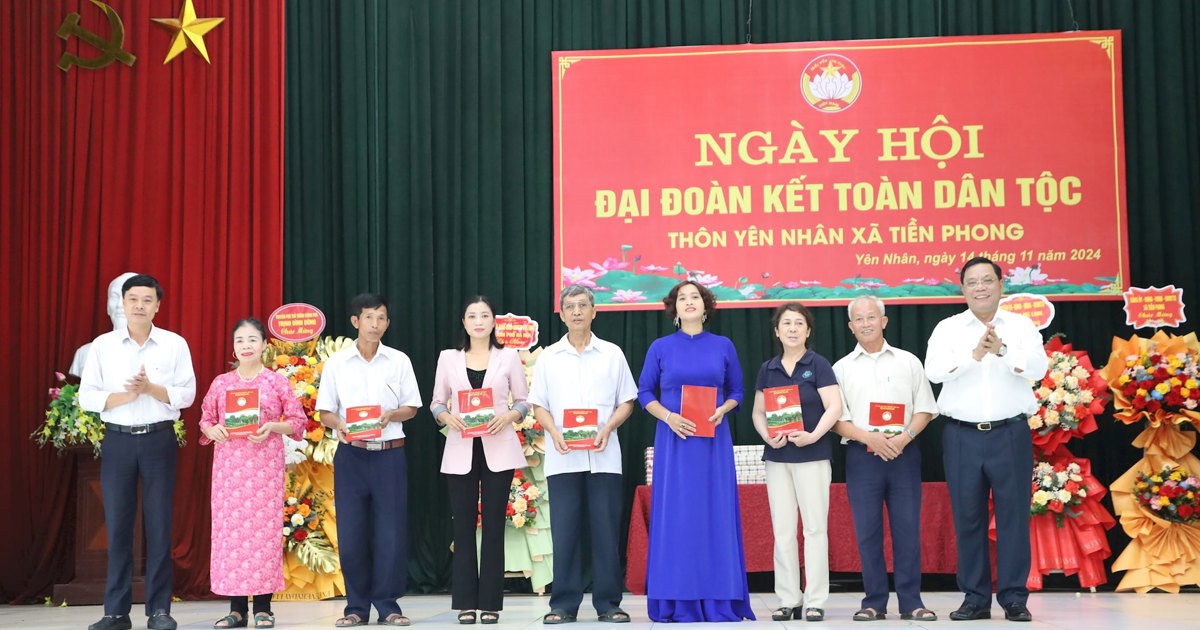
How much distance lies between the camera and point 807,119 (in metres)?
6.75

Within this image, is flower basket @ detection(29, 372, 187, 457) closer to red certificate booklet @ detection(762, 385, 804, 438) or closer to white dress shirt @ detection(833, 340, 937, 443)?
red certificate booklet @ detection(762, 385, 804, 438)

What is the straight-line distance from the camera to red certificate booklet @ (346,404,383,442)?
4656 mm

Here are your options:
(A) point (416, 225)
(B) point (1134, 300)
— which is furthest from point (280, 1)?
(B) point (1134, 300)

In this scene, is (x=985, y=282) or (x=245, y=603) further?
(x=245, y=603)

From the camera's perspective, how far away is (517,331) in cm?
657

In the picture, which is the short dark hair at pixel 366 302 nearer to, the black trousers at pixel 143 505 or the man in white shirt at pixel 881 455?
the black trousers at pixel 143 505

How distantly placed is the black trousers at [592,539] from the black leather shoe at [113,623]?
1789mm

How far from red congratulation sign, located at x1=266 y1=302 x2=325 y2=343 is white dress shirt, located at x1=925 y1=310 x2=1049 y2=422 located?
3.39 meters

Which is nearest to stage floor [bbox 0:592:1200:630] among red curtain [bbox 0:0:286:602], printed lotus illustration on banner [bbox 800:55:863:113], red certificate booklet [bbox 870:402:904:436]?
red certificate booklet [bbox 870:402:904:436]

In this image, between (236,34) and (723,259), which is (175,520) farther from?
(723,259)

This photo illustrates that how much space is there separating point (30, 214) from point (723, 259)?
14.0 feet

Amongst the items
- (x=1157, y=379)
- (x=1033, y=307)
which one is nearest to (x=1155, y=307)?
(x=1157, y=379)

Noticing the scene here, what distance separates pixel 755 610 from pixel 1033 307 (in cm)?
233

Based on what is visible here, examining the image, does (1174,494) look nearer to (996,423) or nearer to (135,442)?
(996,423)
